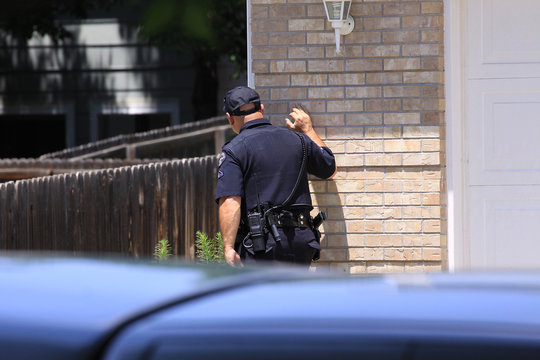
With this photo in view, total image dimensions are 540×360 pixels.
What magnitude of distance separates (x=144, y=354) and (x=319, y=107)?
4.55 meters

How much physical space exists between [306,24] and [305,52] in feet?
0.60

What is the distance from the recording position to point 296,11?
558cm

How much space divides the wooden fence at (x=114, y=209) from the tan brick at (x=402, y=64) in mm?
2214

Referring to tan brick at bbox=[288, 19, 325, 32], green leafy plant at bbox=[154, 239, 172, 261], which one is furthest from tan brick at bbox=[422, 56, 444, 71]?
green leafy plant at bbox=[154, 239, 172, 261]

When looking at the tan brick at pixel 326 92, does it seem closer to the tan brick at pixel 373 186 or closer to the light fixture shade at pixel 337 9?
the light fixture shade at pixel 337 9

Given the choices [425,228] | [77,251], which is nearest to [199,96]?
[77,251]

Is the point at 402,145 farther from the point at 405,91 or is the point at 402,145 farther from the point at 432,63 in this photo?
the point at 432,63

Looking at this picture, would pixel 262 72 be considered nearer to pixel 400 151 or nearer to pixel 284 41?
pixel 284 41

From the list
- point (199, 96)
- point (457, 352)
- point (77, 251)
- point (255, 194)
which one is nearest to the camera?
point (457, 352)

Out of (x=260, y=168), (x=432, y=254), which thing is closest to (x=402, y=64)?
(x=432, y=254)

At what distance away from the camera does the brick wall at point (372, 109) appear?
5531 millimetres

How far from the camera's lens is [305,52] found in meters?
5.58

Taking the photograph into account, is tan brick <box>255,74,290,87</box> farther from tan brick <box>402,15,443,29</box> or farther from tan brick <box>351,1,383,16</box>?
tan brick <box>402,15,443,29</box>

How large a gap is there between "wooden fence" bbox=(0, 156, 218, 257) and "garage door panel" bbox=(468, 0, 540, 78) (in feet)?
8.78
